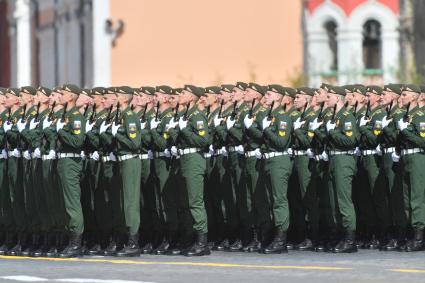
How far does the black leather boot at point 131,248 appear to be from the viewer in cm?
2186

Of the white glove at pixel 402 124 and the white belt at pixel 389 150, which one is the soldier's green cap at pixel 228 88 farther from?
the white glove at pixel 402 124

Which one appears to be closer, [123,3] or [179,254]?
[179,254]

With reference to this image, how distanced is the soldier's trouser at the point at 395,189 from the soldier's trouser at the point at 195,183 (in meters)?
2.08

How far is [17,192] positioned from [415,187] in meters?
4.87

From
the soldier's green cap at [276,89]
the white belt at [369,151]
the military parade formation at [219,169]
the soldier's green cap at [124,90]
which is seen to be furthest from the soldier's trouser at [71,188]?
the white belt at [369,151]

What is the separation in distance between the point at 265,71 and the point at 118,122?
31.4 m

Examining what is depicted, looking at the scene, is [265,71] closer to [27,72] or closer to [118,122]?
[27,72]

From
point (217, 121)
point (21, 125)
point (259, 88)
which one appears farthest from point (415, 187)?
point (21, 125)

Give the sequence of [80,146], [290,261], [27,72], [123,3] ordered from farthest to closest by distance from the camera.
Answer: [27,72] < [123,3] < [80,146] < [290,261]

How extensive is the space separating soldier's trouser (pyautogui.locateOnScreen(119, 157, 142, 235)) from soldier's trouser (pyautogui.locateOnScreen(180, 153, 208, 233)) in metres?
0.54

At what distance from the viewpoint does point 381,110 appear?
21.9m

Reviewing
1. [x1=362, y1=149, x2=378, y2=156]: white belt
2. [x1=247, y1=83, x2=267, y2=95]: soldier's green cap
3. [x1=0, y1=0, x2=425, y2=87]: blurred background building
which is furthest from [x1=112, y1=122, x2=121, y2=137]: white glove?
[x1=0, y1=0, x2=425, y2=87]: blurred background building

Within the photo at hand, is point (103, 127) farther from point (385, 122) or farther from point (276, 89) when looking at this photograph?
point (385, 122)

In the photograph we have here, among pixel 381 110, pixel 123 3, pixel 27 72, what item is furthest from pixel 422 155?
pixel 27 72
